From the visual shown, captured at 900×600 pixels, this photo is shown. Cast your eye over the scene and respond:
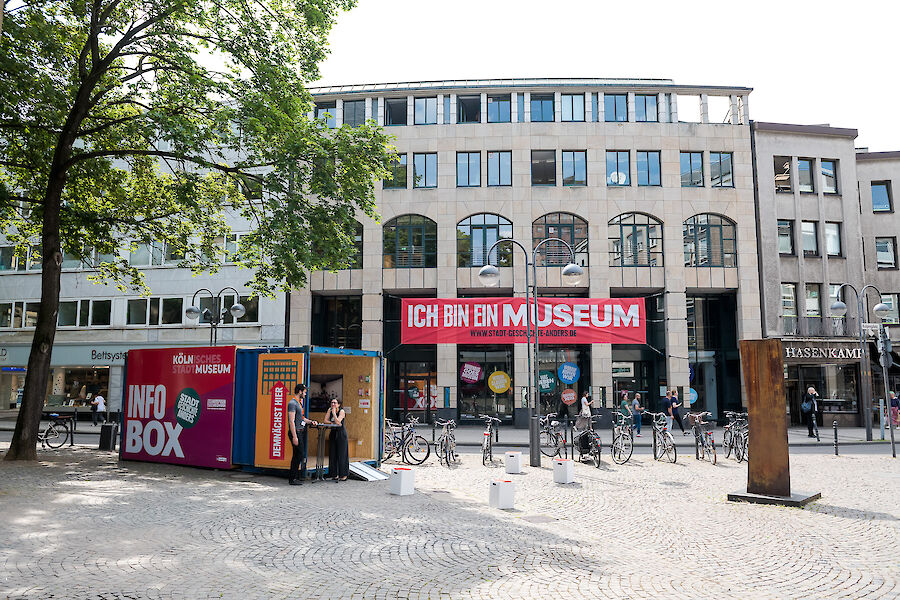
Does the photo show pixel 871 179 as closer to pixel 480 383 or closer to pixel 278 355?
pixel 480 383

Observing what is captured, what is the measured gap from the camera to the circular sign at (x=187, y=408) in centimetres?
1466

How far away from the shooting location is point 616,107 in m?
32.9

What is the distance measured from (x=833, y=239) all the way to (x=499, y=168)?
17.3m

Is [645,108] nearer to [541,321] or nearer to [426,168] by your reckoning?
[426,168]

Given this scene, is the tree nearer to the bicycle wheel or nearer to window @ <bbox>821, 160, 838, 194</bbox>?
the bicycle wheel

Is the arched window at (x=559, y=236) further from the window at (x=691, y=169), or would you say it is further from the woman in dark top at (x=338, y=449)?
the woman in dark top at (x=338, y=449)

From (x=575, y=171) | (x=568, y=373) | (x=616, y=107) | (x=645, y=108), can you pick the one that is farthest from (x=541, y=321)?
(x=645, y=108)

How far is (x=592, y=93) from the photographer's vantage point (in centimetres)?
3284

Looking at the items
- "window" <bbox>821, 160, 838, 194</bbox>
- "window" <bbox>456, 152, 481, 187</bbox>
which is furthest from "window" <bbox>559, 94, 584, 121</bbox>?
"window" <bbox>821, 160, 838, 194</bbox>

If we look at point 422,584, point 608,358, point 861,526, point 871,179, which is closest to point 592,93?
point 608,358

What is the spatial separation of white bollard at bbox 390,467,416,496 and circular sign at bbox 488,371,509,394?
2053 centimetres

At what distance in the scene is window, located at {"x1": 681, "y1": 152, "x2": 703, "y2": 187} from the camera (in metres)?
32.3

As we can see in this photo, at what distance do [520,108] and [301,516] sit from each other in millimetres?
27662

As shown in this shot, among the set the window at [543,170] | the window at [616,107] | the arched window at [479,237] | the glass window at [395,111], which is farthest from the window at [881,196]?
the glass window at [395,111]
